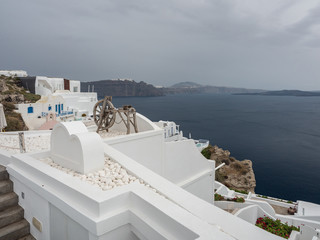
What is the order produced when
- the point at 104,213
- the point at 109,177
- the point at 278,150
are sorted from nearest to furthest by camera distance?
the point at 104,213, the point at 109,177, the point at 278,150

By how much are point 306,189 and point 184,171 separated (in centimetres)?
3085

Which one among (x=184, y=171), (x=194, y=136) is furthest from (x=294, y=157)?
(x=184, y=171)

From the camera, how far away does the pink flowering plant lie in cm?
1377

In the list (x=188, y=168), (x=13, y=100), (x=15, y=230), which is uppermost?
(x=15, y=230)

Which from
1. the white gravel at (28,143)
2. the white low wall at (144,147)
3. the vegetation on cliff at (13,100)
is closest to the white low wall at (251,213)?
the white low wall at (144,147)

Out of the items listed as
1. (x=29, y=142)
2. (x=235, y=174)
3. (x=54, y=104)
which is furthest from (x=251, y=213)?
(x=54, y=104)

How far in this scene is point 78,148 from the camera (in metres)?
4.73

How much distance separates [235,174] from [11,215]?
30.0 m

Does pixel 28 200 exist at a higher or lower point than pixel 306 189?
higher

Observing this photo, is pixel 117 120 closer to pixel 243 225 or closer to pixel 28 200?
pixel 28 200

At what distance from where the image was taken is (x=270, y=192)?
33.0 m

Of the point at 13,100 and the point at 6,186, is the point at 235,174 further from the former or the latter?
the point at 13,100

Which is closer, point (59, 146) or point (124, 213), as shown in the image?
point (124, 213)

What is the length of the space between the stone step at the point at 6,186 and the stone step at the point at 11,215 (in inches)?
17.5
